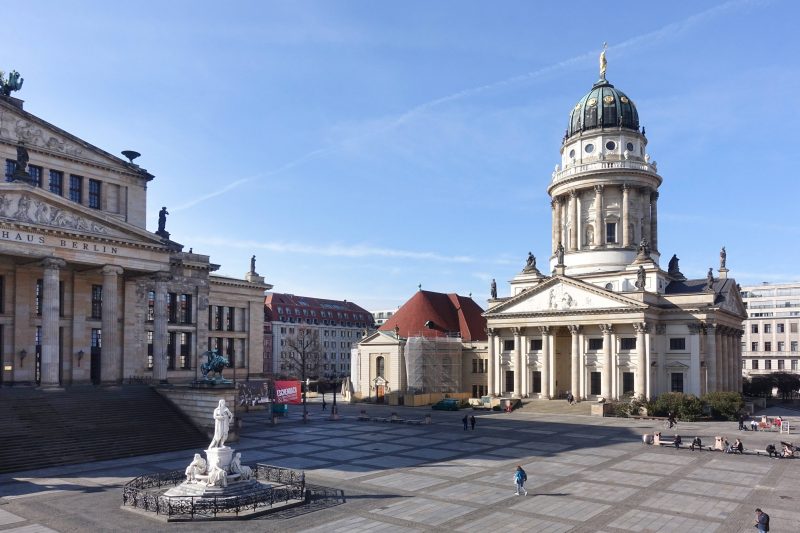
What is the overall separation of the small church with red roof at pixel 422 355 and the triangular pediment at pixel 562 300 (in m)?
9.34

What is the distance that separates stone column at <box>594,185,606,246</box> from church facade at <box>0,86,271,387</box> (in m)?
50.0

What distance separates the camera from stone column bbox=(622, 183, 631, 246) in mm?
85000

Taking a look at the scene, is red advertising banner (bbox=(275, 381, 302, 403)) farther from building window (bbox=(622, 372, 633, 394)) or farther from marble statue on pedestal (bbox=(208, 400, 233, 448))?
marble statue on pedestal (bbox=(208, 400, 233, 448))

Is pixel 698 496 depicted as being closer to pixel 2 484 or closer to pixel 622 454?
pixel 622 454

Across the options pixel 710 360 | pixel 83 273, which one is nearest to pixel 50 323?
pixel 83 273

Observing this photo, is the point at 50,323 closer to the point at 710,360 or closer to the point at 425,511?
the point at 425,511

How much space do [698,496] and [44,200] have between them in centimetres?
4425

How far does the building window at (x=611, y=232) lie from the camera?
87.0 meters

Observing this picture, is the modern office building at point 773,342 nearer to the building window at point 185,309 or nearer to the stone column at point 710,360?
the stone column at point 710,360

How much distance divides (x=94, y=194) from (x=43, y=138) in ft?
19.5

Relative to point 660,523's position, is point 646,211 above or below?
above

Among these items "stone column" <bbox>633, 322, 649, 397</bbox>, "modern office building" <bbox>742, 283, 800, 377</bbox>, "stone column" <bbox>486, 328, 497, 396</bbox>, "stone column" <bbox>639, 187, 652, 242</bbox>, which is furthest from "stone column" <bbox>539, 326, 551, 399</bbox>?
"modern office building" <bbox>742, 283, 800, 377</bbox>

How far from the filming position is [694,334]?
74.8m

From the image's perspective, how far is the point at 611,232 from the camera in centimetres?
8738
